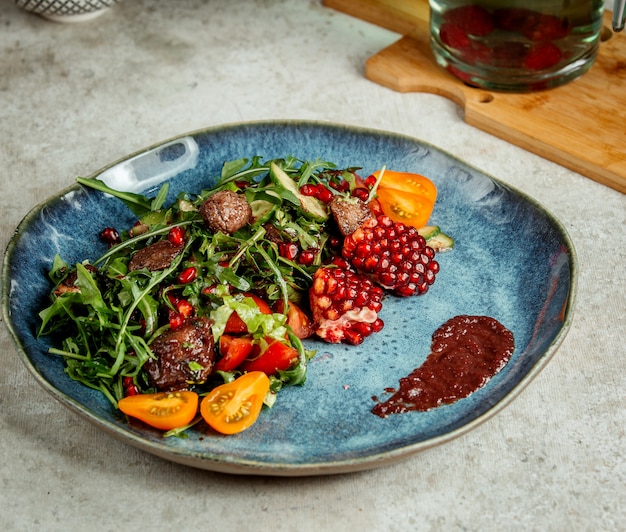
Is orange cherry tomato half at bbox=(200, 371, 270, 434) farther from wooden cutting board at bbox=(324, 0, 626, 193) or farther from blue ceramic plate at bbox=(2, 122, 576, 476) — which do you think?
wooden cutting board at bbox=(324, 0, 626, 193)

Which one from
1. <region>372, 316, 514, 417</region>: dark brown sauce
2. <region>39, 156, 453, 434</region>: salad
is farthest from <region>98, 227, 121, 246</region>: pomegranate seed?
<region>372, 316, 514, 417</region>: dark brown sauce

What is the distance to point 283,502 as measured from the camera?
5.79ft

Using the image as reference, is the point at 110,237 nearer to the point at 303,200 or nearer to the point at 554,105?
the point at 303,200

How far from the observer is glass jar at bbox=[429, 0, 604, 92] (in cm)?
262

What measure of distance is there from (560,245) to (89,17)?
2.33 meters

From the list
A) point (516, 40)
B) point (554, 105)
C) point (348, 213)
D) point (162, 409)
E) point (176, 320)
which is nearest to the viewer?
point (162, 409)

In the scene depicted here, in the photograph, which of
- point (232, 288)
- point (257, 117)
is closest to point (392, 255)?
point (232, 288)

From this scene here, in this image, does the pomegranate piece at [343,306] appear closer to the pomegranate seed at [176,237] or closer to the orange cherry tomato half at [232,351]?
the orange cherry tomato half at [232,351]

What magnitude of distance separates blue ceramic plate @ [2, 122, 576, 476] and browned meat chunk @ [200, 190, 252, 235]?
0.36m

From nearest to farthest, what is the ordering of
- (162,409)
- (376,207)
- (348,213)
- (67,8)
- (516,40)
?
(162,409) < (348,213) < (376,207) < (516,40) < (67,8)

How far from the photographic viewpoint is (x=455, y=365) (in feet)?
6.29

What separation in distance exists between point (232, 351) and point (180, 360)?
0.12 m

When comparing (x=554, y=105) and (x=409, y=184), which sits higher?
(x=409, y=184)

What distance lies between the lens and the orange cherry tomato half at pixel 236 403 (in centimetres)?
174
